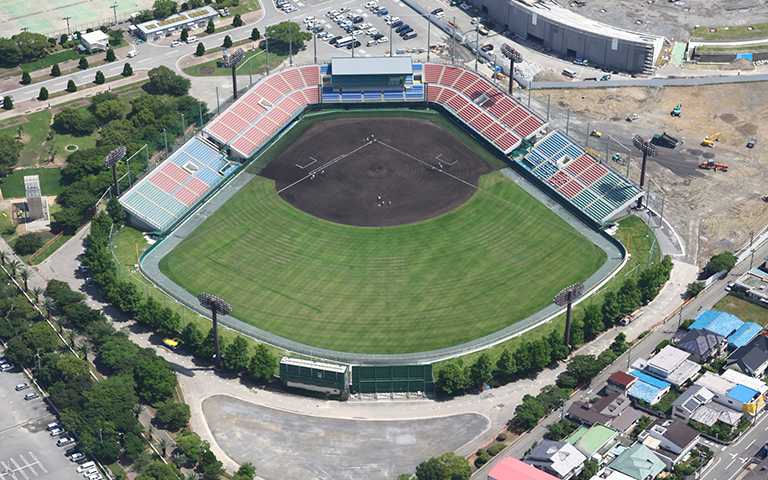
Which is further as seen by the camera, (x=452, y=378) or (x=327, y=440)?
(x=452, y=378)

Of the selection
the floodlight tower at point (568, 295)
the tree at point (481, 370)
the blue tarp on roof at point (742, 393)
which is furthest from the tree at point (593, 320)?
the blue tarp on roof at point (742, 393)

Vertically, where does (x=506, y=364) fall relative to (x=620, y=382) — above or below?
above

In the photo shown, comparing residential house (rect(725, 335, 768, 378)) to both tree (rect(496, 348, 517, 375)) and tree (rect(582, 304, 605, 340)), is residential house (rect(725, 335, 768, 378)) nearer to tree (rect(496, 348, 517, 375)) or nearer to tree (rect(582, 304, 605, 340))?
tree (rect(582, 304, 605, 340))

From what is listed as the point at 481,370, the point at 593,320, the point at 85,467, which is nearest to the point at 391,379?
the point at 481,370

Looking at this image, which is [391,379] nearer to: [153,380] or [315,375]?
[315,375]

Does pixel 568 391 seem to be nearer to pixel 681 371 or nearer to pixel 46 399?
pixel 681 371

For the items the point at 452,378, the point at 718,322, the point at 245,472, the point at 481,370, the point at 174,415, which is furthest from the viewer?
the point at 718,322
